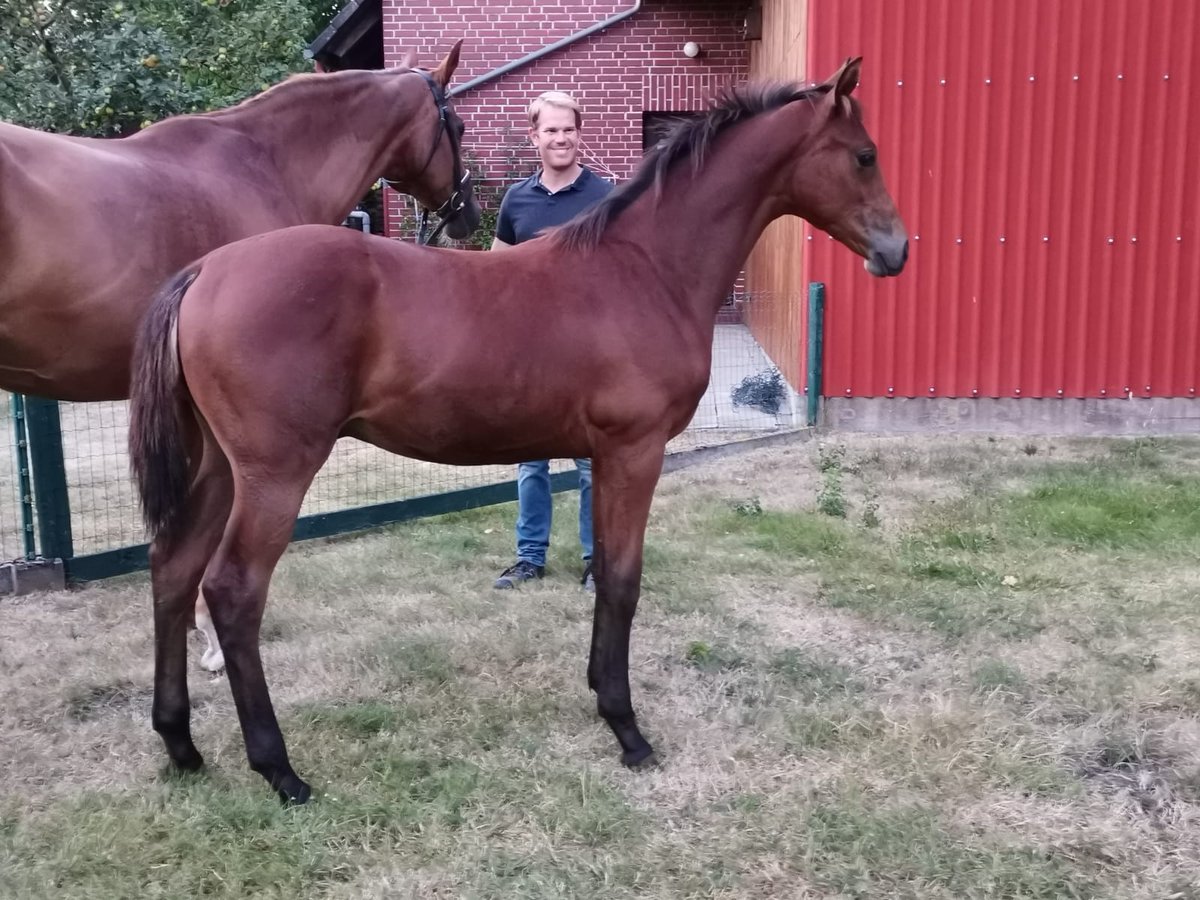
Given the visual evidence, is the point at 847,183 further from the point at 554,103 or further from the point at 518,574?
the point at 518,574

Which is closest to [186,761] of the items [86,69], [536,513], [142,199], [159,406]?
[159,406]

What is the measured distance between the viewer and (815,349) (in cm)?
741

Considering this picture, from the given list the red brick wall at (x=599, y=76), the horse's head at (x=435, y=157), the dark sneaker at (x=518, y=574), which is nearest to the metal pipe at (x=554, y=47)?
the red brick wall at (x=599, y=76)

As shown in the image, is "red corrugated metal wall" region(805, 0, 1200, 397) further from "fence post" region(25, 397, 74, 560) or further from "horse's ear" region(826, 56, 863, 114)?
"fence post" region(25, 397, 74, 560)

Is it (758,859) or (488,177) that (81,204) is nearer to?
(758,859)

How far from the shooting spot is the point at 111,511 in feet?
19.9

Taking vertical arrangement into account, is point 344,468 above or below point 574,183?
below

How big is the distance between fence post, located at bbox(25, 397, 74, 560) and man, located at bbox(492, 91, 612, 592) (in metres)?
2.00

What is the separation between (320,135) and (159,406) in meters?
1.81

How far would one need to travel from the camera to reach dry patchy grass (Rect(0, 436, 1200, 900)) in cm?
254

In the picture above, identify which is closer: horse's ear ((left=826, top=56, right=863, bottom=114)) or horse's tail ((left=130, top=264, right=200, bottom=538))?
horse's tail ((left=130, top=264, right=200, bottom=538))

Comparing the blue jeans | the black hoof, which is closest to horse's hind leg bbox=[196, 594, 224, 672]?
the black hoof

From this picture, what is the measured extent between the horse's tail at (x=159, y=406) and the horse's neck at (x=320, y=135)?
1424 mm

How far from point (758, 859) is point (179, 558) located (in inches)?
70.3
